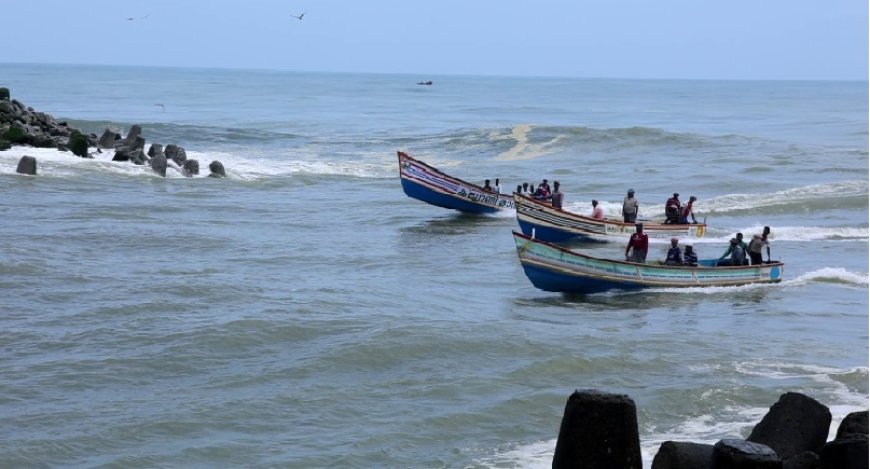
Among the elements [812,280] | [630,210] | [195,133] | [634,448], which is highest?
[195,133]

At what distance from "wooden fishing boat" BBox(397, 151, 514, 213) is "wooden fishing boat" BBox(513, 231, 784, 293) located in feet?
31.9

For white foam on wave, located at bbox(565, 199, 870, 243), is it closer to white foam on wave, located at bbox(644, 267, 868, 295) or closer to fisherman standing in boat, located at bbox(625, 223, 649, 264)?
white foam on wave, located at bbox(644, 267, 868, 295)

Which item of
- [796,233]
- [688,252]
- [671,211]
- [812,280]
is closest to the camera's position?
[688,252]

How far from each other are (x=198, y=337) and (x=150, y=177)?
1852 cm

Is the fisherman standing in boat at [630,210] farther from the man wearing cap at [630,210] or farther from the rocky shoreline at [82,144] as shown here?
the rocky shoreline at [82,144]

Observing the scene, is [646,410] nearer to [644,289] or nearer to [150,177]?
[644,289]

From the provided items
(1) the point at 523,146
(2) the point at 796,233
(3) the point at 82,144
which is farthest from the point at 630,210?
(1) the point at 523,146

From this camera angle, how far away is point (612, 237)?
2556 centimetres

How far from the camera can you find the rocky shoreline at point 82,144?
113ft

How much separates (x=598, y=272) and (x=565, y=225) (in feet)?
20.4

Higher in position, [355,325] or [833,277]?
[833,277]

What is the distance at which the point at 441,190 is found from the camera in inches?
1148

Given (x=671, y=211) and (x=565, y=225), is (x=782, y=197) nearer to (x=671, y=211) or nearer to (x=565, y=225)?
(x=671, y=211)

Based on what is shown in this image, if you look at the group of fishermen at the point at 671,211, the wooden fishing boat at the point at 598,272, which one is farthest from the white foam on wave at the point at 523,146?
the wooden fishing boat at the point at 598,272
